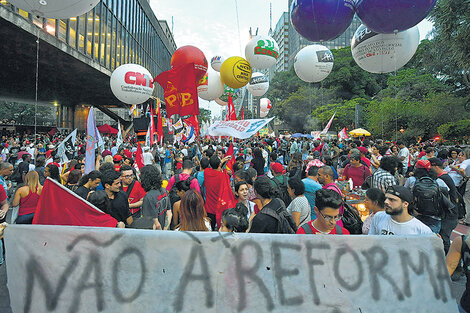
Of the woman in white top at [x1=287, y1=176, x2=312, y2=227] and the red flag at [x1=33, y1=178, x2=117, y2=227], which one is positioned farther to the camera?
the woman in white top at [x1=287, y1=176, x2=312, y2=227]

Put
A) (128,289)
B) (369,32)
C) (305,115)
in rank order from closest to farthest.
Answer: (128,289), (369,32), (305,115)

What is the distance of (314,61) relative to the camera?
9.47 meters

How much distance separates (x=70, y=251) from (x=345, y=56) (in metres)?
56.2

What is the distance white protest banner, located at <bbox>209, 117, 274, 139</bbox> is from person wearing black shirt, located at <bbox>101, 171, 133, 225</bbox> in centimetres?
303

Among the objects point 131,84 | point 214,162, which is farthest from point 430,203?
point 131,84

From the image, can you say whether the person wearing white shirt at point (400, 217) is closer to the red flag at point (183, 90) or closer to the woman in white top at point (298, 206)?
Result: the woman in white top at point (298, 206)

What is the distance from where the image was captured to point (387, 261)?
2.00m

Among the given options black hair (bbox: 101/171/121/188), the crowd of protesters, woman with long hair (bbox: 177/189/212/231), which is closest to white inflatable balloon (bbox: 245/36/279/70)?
the crowd of protesters

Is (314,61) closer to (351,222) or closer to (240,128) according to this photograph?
(240,128)

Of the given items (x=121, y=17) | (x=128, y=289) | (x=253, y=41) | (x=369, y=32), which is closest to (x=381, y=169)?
(x=369, y=32)

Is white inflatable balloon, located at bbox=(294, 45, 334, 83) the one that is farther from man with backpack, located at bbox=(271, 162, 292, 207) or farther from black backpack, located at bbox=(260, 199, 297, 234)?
black backpack, located at bbox=(260, 199, 297, 234)

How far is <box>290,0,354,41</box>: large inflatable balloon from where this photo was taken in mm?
5637

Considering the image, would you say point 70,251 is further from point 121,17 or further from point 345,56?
point 345,56

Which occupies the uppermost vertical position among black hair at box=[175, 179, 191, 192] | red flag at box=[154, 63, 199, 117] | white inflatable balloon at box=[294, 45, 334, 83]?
white inflatable balloon at box=[294, 45, 334, 83]
